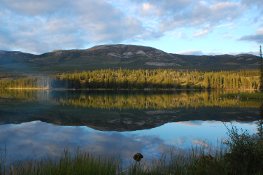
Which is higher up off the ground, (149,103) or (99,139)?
(99,139)

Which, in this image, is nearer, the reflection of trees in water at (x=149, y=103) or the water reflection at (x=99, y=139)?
the water reflection at (x=99, y=139)

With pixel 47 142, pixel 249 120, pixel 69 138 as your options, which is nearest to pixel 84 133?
pixel 69 138

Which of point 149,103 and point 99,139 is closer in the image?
point 99,139

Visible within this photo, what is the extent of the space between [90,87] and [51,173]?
18087cm

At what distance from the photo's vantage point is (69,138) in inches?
1125

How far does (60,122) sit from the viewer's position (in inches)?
1614

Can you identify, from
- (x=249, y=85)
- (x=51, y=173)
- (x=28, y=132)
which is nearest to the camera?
(x=51, y=173)

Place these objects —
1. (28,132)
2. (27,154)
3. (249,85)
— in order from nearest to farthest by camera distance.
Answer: (27,154)
(28,132)
(249,85)

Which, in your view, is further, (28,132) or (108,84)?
(108,84)

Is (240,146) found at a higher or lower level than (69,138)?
higher

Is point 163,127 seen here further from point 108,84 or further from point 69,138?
point 108,84

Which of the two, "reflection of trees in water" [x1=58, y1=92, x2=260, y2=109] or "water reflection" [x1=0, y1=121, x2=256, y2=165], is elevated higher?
"water reflection" [x1=0, y1=121, x2=256, y2=165]

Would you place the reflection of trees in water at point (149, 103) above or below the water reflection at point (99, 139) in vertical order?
below

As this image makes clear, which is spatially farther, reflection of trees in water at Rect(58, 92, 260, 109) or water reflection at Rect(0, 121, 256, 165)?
reflection of trees in water at Rect(58, 92, 260, 109)
